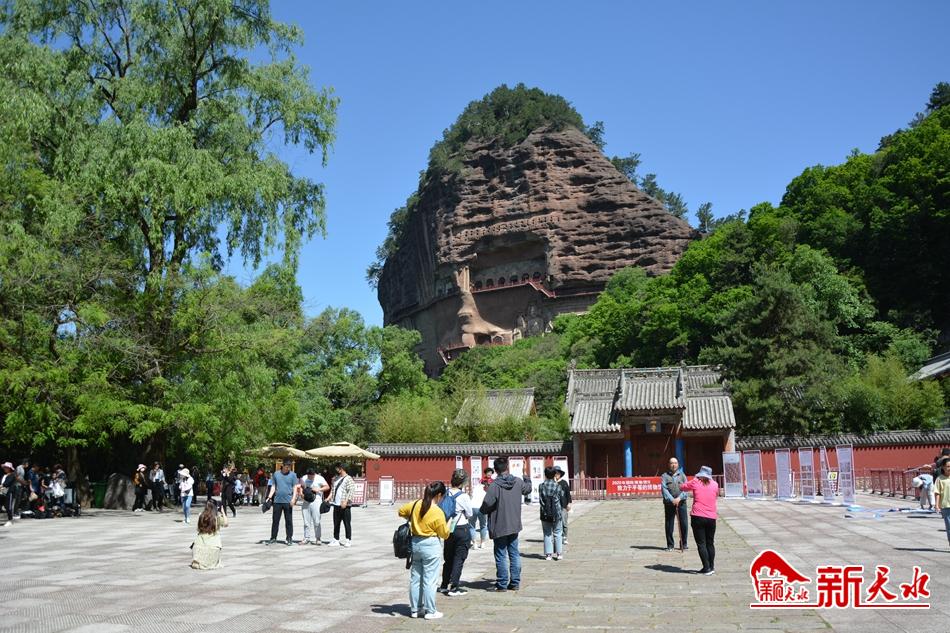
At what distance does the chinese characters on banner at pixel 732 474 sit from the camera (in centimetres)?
2577

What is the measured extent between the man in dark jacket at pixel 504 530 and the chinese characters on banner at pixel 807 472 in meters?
15.3

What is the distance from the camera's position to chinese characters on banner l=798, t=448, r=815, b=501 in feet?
71.4

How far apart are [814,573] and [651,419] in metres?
24.0

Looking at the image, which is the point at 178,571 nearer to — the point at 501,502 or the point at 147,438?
the point at 501,502

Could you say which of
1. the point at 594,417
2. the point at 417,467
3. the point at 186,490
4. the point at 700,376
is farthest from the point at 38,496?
the point at 700,376

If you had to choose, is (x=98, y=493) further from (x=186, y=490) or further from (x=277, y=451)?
(x=186, y=490)

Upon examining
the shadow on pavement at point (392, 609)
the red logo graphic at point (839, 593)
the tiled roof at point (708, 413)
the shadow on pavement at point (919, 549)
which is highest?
the tiled roof at point (708, 413)

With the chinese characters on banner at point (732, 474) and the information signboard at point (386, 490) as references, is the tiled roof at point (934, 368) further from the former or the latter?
the information signboard at point (386, 490)

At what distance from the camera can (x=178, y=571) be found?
32.1ft

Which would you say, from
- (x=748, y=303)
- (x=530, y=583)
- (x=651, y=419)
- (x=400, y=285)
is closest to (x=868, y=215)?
(x=748, y=303)

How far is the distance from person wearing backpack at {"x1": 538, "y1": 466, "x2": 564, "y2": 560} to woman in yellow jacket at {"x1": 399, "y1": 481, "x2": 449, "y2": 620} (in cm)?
326

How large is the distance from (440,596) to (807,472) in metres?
16.9

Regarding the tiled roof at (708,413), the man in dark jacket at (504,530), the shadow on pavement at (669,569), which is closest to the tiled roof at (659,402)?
the tiled roof at (708,413)

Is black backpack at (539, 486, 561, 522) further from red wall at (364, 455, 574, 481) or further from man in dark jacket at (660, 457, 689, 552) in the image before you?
red wall at (364, 455, 574, 481)
